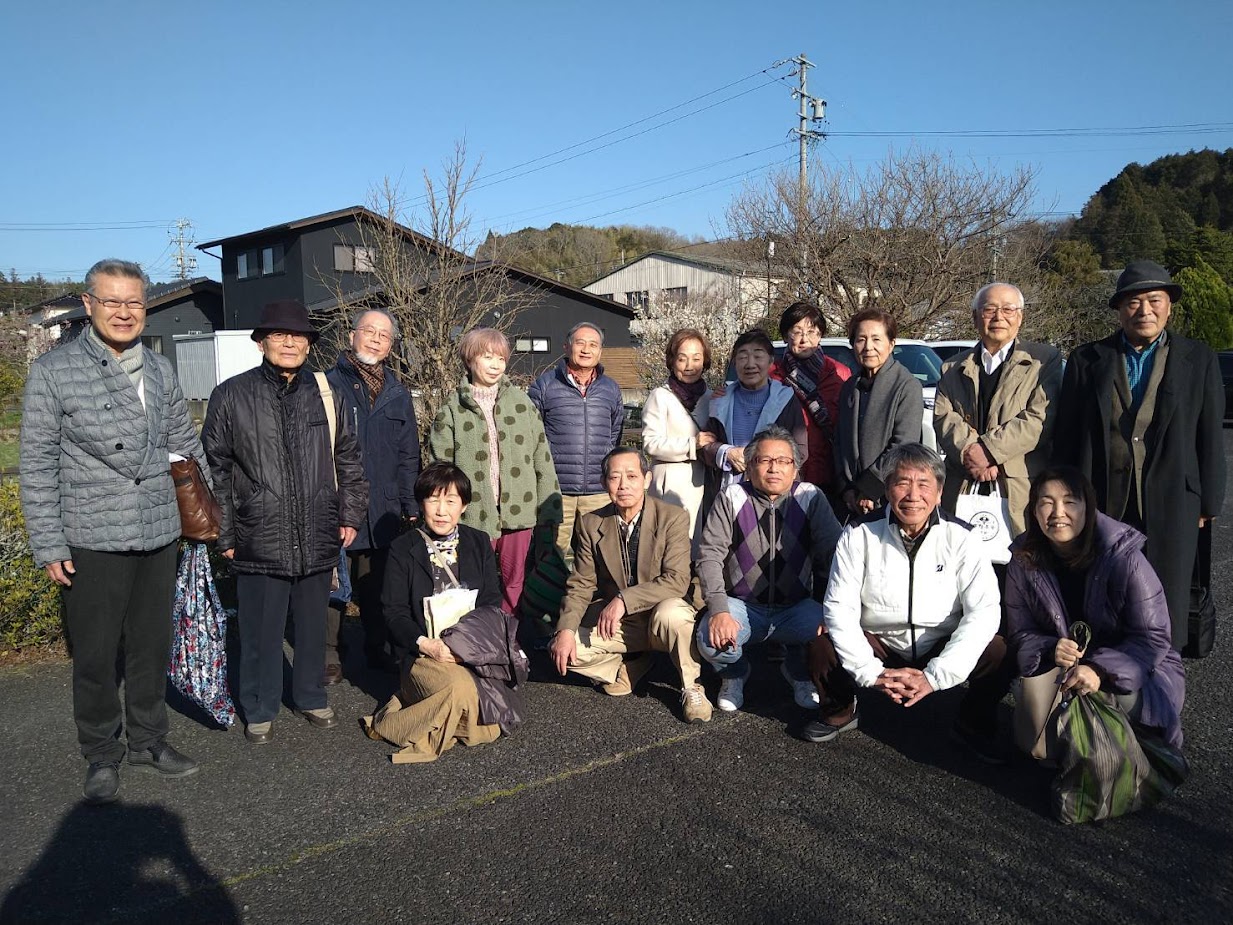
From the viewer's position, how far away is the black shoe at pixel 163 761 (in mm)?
3735

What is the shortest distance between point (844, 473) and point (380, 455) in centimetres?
253

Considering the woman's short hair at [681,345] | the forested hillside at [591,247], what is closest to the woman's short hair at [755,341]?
the woman's short hair at [681,345]

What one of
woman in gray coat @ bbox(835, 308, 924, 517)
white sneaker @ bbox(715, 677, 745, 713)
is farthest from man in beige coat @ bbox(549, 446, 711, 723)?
woman in gray coat @ bbox(835, 308, 924, 517)

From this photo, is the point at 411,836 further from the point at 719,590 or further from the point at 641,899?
the point at 719,590

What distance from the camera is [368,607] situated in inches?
201

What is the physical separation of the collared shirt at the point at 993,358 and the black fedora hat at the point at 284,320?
3.39 m

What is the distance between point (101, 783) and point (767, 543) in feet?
10.2

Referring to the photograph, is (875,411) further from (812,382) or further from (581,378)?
(581,378)

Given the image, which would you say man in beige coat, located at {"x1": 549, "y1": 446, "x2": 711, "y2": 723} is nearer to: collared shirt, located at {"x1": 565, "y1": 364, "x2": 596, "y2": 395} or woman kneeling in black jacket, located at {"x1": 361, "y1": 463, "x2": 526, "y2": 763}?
woman kneeling in black jacket, located at {"x1": 361, "y1": 463, "x2": 526, "y2": 763}

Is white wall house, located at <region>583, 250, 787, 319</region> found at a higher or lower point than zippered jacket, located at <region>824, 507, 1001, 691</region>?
higher

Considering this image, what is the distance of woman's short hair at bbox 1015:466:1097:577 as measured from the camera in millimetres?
3500

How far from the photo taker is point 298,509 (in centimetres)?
400

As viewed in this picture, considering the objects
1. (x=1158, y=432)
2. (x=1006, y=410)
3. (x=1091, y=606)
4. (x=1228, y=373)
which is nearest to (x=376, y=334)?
(x=1006, y=410)

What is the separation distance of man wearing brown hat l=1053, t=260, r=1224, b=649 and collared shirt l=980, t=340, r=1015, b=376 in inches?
16.6
